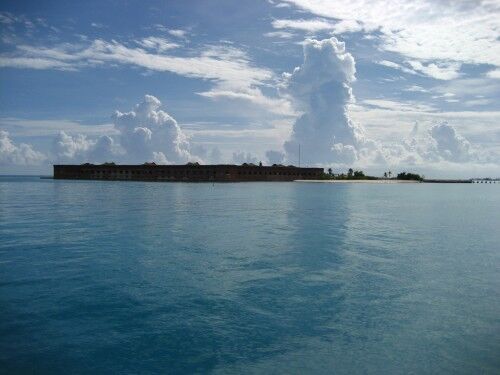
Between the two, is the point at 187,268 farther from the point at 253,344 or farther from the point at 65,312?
the point at 253,344

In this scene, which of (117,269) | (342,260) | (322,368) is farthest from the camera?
(342,260)

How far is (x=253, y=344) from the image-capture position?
1411 centimetres

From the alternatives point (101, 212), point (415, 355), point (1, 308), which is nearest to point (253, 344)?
point (415, 355)

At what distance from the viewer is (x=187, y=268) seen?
79.9ft

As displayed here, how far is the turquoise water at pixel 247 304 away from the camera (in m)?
13.2

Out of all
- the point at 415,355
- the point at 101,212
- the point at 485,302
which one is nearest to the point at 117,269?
the point at 415,355

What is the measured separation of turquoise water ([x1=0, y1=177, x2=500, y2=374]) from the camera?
13.2 metres

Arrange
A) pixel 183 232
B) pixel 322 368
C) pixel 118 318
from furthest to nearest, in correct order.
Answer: pixel 183 232 → pixel 118 318 → pixel 322 368

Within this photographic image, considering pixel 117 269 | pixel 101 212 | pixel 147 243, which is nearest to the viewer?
pixel 117 269

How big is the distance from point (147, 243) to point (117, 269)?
842 centimetres

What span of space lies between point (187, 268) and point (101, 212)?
119 feet

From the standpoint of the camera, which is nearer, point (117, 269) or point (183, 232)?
point (117, 269)

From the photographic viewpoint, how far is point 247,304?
1795 cm

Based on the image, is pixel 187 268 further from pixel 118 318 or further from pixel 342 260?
pixel 342 260
